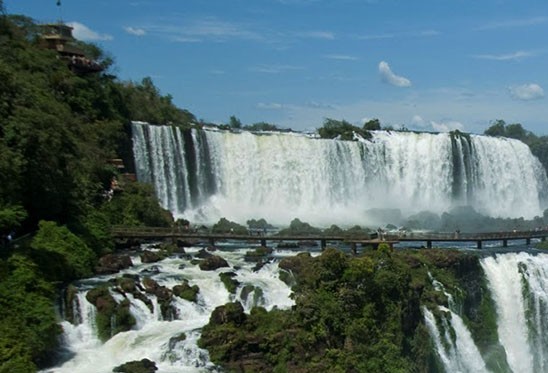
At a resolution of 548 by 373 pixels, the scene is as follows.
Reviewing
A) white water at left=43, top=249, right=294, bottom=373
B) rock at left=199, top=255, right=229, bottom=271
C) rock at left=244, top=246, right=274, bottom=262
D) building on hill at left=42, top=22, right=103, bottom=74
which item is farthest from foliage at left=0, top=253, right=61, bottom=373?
building on hill at left=42, top=22, right=103, bottom=74

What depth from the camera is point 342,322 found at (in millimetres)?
25469

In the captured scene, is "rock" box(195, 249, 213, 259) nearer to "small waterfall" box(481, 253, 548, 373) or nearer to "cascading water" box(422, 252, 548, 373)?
"cascading water" box(422, 252, 548, 373)

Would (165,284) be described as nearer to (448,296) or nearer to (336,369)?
(336,369)

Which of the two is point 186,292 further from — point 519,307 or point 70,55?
point 70,55

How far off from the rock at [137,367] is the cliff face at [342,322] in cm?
187

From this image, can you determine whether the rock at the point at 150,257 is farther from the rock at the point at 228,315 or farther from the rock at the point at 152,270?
the rock at the point at 228,315

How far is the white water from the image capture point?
22.9 metres

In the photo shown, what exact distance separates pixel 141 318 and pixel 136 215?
1364cm

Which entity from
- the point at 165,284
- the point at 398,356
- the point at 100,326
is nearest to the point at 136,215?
the point at 165,284

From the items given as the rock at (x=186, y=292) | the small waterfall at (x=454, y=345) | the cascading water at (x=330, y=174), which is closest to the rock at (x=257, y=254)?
the rock at (x=186, y=292)

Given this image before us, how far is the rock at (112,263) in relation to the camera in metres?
29.7

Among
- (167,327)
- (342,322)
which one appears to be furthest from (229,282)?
(342,322)

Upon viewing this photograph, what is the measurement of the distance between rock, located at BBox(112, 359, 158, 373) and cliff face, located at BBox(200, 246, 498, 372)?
6.12 ft

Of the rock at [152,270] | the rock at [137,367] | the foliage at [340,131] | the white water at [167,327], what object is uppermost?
the foliage at [340,131]
